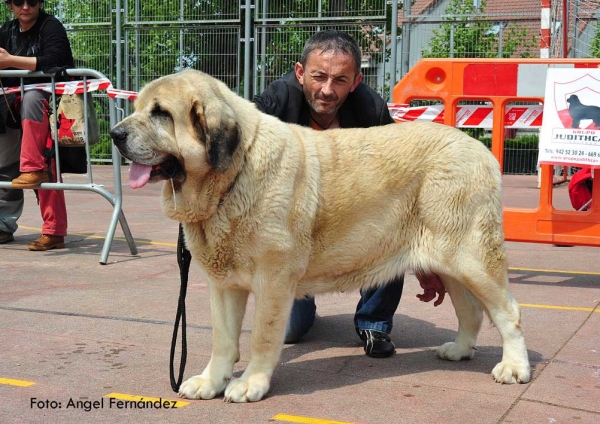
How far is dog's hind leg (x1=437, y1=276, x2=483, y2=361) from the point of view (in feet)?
14.9

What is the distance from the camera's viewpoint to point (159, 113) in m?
3.53

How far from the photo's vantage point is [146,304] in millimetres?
5676

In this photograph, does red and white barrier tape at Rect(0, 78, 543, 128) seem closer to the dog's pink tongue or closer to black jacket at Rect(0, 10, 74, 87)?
black jacket at Rect(0, 10, 74, 87)

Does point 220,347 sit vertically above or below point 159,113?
below

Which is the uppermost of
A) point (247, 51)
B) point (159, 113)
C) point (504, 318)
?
point (247, 51)

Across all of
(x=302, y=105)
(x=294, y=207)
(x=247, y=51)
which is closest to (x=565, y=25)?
(x=247, y=51)

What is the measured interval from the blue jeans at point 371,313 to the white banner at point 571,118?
2395 mm

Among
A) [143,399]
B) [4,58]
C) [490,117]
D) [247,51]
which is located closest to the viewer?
[143,399]

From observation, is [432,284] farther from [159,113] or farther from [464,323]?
[159,113]

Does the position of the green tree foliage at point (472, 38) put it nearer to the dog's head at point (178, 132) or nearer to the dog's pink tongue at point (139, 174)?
the dog's head at point (178, 132)

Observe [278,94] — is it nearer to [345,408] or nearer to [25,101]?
[345,408]

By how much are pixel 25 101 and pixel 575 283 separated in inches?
206

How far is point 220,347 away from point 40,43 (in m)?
5.05

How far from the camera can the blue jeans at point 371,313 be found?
4758 mm
